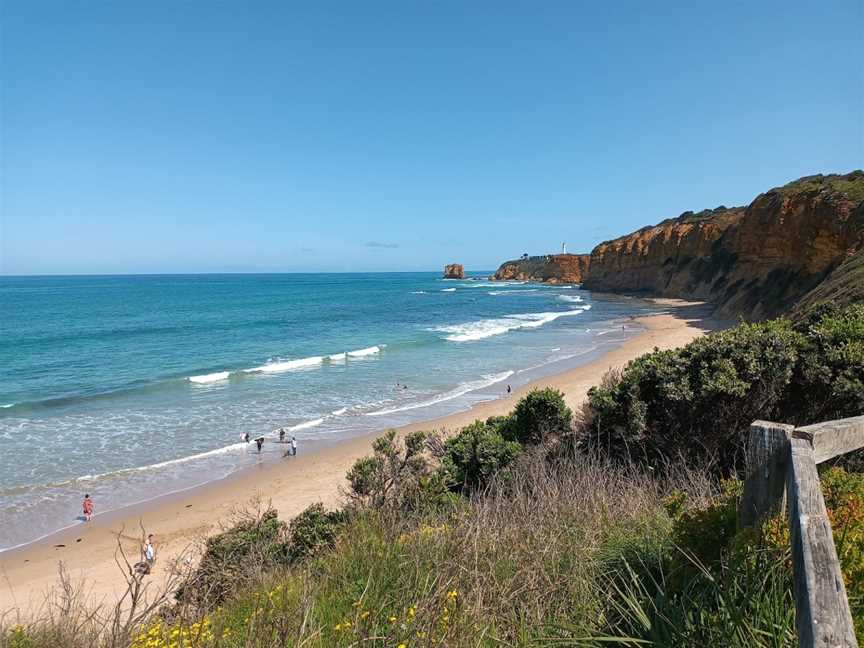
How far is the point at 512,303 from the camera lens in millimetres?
77375

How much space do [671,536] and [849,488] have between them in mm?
971

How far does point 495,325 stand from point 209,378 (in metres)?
28.4

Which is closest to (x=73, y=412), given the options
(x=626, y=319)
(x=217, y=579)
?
(x=217, y=579)

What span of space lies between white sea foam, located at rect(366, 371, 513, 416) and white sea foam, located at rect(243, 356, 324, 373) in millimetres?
10807

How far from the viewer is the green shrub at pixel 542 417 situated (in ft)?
31.5

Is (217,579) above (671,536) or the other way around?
the other way around

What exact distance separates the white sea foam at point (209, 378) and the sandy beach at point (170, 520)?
1322cm

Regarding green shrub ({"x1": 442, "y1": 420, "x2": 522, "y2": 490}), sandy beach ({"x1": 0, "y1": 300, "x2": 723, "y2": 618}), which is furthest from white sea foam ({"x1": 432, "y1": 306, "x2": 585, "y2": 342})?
green shrub ({"x1": 442, "y1": 420, "x2": 522, "y2": 490})

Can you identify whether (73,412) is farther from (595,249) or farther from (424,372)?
(595,249)

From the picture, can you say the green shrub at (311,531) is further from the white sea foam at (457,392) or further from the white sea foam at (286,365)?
the white sea foam at (286,365)

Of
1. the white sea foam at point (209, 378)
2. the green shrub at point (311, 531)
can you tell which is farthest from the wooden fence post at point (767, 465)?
the white sea foam at point (209, 378)

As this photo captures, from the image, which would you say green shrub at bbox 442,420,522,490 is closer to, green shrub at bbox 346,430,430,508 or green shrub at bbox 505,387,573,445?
green shrub at bbox 346,430,430,508

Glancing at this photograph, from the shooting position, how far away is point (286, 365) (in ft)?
103

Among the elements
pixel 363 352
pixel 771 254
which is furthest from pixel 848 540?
pixel 771 254
